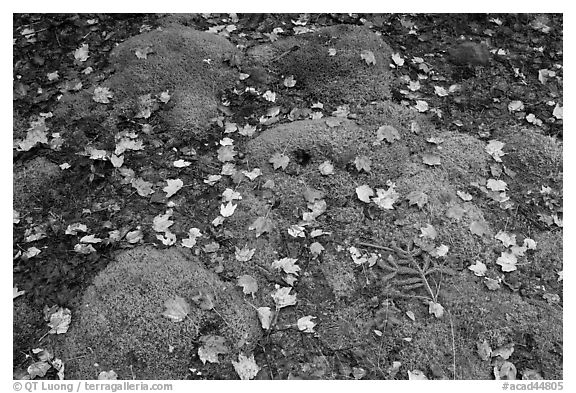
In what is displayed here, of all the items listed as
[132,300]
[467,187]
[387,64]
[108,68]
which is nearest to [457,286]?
[467,187]

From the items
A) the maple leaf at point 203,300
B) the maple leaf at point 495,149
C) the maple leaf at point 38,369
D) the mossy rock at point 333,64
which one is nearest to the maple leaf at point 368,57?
the mossy rock at point 333,64

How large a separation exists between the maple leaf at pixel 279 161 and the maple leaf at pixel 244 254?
816mm

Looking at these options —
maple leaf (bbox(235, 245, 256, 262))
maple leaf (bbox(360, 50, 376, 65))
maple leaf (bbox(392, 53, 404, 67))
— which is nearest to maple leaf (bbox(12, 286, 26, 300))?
maple leaf (bbox(235, 245, 256, 262))

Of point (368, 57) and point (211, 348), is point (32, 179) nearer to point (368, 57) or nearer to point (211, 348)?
point (211, 348)

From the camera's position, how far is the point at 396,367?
9.80ft

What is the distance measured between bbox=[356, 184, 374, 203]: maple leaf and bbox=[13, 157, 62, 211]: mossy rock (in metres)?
2.45

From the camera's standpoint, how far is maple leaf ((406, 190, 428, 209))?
373cm

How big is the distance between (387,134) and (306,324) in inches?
75.7

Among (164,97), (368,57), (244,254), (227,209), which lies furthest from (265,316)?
(368,57)

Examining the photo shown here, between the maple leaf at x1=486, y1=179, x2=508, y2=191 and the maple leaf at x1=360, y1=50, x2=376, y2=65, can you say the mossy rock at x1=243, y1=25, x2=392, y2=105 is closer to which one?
the maple leaf at x1=360, y1=50, x2=376, y2=65

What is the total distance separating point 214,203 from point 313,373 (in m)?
1.51

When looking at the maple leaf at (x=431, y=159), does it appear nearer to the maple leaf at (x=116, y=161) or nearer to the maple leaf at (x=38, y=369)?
the maple leaf at (x=116, y=161)

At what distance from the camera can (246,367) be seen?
9.70ft
